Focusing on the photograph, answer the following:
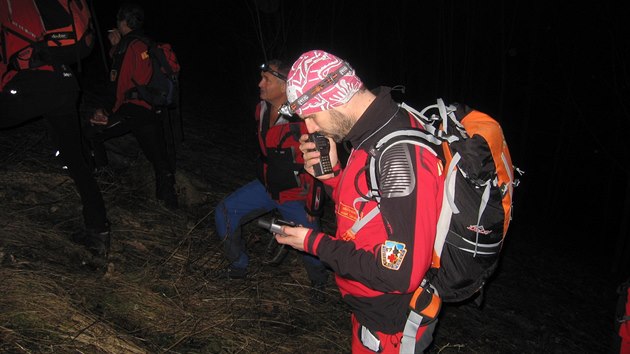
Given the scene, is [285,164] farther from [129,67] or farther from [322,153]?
[129,67]

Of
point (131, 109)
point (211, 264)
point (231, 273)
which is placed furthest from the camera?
point (131, 109)

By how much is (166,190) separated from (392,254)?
13.5ft

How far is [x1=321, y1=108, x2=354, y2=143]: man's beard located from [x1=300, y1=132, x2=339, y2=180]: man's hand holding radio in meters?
0.28

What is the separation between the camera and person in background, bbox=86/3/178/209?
15.6ft

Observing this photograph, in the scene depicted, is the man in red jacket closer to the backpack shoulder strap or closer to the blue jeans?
the backpack shoulder strap

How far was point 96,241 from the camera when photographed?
151 inches

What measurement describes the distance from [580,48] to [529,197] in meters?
12.3

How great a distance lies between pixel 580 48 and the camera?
63.2 feet

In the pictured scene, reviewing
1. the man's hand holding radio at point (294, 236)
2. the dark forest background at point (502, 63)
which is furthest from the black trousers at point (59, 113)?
the dark forest background at point (502, 63)

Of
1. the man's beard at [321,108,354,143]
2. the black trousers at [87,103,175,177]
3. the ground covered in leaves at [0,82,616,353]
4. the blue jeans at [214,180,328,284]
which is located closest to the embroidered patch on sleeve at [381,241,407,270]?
the man's beard at [321,108,354,143]

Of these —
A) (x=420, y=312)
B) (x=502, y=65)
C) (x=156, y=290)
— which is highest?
(x=420, y=312)

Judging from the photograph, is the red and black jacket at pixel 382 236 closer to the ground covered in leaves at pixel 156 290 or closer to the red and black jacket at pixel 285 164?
→ the ground covered in leaves at pixel 156 290

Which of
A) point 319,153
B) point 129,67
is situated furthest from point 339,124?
point 129,67

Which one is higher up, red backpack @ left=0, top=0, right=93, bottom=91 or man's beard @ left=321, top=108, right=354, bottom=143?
red backpack @ left=0, top=0, right=93, bottom=91
